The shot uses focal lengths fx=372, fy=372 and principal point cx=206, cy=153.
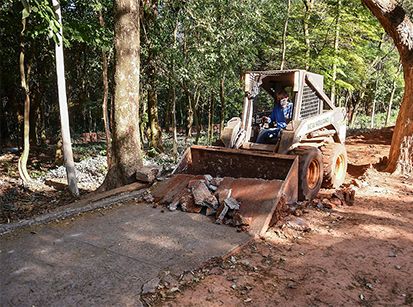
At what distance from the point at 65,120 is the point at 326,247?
675 centimetres

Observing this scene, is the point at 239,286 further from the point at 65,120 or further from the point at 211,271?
the point at 65,120

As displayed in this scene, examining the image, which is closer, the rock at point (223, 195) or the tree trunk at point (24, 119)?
the rock at point (223, 195)

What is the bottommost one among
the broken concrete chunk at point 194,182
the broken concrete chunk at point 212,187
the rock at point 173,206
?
the rock at point 173,206

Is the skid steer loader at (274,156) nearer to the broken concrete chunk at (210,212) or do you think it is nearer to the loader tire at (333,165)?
the loader tire at (333,165)

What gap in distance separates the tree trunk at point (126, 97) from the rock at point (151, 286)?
394 cm

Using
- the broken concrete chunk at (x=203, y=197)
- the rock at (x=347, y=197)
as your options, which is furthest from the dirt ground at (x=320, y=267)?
the broken concrete chunk at (x=203, y=197)

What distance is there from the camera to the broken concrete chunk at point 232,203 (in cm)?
529

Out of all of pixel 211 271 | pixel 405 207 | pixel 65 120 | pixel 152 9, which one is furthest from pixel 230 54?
pixel 211 271

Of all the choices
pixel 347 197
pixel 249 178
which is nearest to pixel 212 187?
pixel 249 178

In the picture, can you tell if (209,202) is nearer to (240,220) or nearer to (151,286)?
(240,220)

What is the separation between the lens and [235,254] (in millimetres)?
4359

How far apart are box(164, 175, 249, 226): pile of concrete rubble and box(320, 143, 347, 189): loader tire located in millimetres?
2354

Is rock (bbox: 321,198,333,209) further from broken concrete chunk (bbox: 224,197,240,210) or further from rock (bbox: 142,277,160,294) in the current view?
rock (bbox: 142,277,160,294)

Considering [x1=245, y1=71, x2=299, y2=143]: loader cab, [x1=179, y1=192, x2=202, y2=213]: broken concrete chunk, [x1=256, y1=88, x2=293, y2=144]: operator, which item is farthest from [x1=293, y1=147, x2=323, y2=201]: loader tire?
[x1=179, y1=192, x2=202, y2=213]: broken concrete chunk
